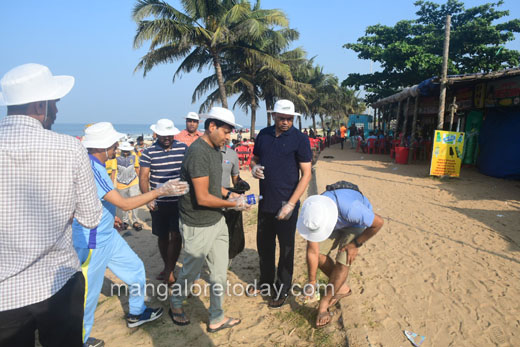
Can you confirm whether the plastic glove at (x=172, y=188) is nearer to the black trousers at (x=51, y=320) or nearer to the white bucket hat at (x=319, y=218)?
the black trousers at (x=51, y=320)

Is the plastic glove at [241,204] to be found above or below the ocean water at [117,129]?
above

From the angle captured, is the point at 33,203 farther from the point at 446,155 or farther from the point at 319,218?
the point at 446,155

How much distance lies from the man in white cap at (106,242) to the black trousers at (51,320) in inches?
27.7

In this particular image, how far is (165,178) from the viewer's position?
3717mm

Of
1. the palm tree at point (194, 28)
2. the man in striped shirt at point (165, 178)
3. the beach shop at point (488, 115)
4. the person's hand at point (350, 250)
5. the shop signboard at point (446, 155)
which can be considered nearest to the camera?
the person's hand at point (350, 250)

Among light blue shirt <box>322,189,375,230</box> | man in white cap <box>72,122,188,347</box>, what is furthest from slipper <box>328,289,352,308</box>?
man in white cap <box>72,122,188,347</box>

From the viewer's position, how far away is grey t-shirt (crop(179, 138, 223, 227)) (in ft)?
8.47

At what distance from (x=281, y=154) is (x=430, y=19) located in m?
25.4

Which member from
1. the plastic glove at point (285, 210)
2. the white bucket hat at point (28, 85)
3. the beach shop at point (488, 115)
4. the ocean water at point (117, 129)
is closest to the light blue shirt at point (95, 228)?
the white bucket hat at point (28, 85)

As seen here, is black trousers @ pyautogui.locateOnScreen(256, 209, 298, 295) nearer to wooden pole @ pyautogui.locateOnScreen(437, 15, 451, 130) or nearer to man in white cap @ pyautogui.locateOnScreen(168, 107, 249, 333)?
man in white cap @ pyautogui.locateOnScreen(168, 107, 249, 333)

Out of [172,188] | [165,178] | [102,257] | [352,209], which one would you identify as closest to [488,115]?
[352,209]

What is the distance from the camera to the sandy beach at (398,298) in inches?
112

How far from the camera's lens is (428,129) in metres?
17.0

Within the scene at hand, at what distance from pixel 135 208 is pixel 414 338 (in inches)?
104
